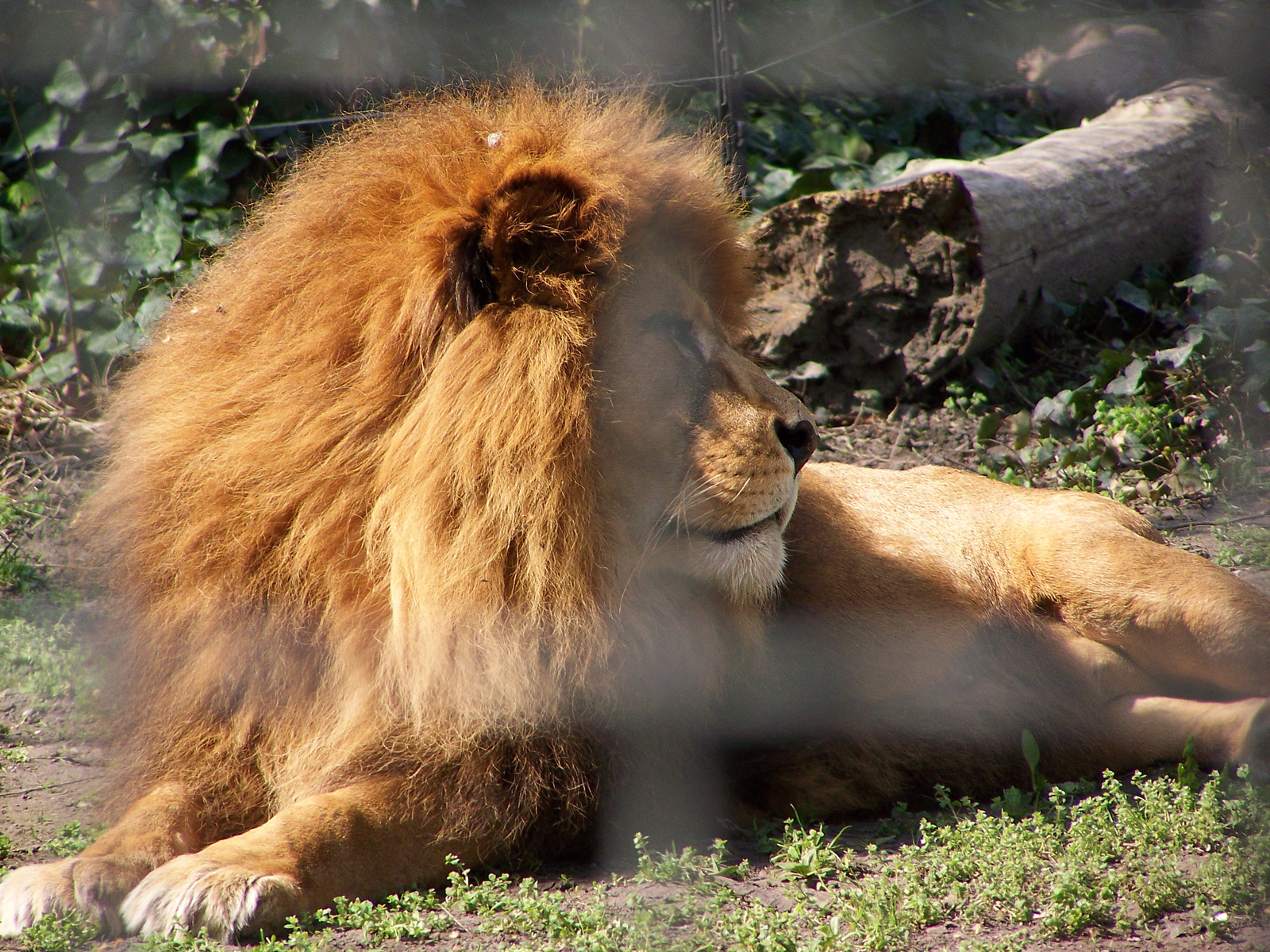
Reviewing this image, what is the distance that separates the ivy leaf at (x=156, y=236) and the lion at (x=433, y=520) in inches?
92.3

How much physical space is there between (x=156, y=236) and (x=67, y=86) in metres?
0.59

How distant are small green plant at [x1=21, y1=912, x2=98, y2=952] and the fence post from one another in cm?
290

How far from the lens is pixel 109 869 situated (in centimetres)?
170

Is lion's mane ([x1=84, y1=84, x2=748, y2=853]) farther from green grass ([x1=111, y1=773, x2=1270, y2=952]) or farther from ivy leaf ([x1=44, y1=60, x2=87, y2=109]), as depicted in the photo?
ivy leaf ([x1=44, y1=60, x2=87, y2=109])

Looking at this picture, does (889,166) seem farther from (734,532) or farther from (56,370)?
(734,532)

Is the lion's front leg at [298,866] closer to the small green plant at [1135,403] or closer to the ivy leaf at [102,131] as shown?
the small green plant at [1135,403]

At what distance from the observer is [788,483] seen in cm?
190

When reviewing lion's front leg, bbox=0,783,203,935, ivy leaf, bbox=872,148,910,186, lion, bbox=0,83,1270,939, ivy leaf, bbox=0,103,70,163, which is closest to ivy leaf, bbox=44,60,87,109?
ivy leaf, bbox=0,103,70,163

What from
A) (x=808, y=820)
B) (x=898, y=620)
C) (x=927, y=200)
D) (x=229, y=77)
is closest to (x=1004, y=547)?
(x=898, y=620)

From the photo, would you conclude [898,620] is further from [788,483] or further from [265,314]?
[265,314]

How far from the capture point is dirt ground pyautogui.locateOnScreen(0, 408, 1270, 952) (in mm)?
1632

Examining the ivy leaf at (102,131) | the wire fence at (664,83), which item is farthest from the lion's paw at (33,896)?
the ivy leaf at (102,131)

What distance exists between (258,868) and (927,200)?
3142 mm

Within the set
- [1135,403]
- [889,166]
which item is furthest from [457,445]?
[889,166]
